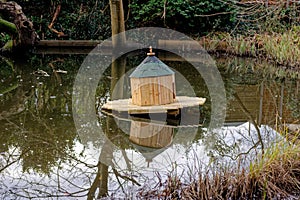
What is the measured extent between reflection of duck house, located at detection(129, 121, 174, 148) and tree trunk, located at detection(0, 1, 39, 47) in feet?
26.2

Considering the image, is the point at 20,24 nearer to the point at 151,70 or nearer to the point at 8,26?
the point at 8,26

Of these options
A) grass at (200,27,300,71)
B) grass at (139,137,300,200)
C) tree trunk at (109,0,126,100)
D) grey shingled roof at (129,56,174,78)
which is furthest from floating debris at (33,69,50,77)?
grass at (139,137,300,200)

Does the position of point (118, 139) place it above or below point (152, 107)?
below

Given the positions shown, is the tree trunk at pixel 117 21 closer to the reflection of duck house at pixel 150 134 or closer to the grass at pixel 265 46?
the grass at pixel 265 46

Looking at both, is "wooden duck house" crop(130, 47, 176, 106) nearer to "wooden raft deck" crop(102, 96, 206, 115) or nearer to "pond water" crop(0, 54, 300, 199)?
"wooden raft deck" crop(102, 96, 206, 115)

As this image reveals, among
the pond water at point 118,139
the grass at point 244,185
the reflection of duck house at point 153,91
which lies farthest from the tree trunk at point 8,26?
the grass at point 244,185

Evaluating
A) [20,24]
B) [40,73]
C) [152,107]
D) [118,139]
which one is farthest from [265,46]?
[118,139]

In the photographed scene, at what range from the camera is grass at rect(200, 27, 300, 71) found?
29.1ft

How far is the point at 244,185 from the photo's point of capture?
2.83m

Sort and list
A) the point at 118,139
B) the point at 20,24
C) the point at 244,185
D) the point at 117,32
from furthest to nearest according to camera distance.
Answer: the point at 117,32, the point at 20,24, the point at 118,139, the point at 244,185

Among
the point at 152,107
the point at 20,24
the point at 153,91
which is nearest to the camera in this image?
the point at 152,107

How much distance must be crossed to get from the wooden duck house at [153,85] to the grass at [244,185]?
191cm

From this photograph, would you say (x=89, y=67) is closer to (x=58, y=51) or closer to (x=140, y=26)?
(x=58, y=51)

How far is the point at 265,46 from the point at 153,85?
6.08 m
